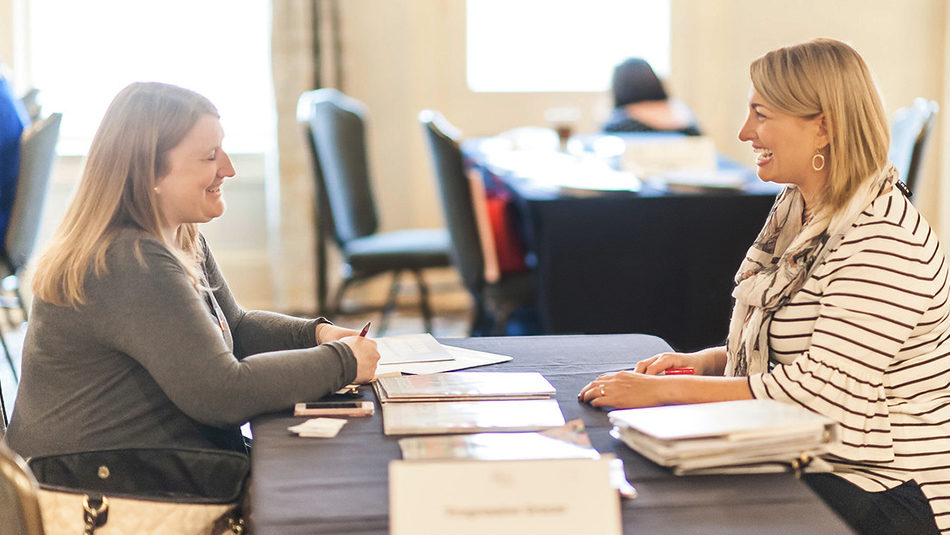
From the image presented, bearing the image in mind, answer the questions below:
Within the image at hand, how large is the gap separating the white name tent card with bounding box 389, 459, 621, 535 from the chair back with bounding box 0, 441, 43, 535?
0.46 m

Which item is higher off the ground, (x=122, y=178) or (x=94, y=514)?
(x=122, y=178)

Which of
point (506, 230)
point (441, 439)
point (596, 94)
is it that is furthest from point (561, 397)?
point (596, 94)

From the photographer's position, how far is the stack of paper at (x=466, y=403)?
1.41m

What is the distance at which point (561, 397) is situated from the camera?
1614 mm

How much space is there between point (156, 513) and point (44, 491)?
15cm

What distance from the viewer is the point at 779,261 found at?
1.71 meters

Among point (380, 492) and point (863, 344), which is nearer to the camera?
point (380, 492)

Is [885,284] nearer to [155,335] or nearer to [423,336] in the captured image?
[423,336]

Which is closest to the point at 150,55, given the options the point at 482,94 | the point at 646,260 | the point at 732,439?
the point at 482,94

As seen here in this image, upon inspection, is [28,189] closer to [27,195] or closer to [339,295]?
[27,195]

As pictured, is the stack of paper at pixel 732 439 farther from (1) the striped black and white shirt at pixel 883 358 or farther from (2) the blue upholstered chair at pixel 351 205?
(2) the blue upholstered chair at pixel 351 205

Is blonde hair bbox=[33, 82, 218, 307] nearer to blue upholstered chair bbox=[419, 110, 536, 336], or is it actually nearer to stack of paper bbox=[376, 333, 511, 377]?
stack of paper bbox=[376, 333, 511, 377]

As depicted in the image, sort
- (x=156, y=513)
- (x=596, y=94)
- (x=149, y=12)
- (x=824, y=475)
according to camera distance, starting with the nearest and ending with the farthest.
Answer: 1. (x=156, y=513)
2. (x=824, y=475)
3. (x=149, y=12)
4. (x=596, y=94)

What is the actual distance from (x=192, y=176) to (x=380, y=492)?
27.0 inches
